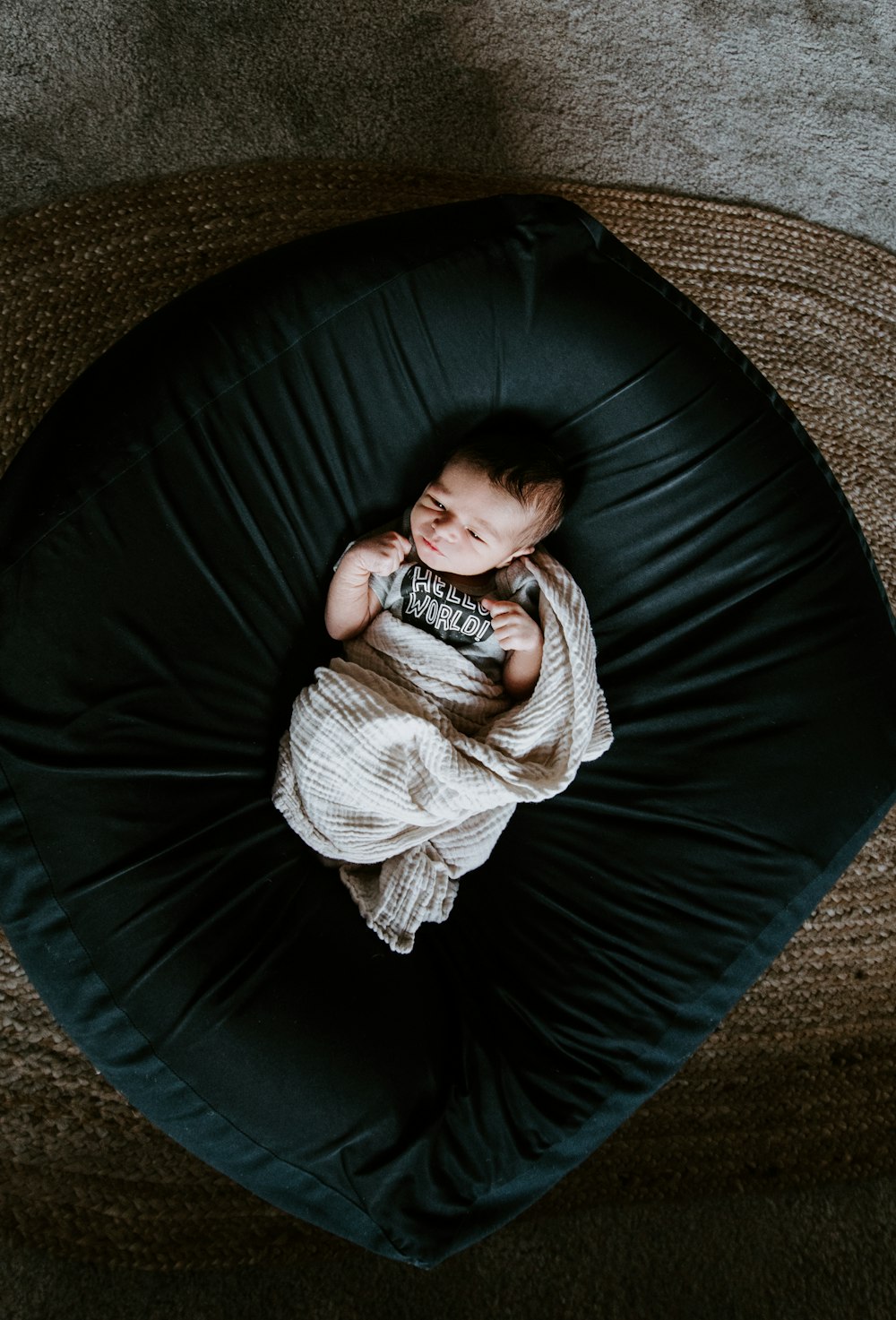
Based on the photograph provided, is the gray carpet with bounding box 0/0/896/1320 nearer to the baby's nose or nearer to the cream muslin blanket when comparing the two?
the cream muslin blanket

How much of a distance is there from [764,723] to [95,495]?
819 mm

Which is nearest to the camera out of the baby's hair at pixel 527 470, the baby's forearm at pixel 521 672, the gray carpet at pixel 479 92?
the baby's hair at pixel 527 470

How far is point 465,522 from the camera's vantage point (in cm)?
105

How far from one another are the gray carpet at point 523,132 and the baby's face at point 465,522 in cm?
76

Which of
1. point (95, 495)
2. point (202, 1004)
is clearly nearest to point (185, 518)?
point (95, 495)

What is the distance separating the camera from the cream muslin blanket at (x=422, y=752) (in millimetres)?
1058

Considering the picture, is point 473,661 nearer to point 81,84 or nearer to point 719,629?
point 719,629

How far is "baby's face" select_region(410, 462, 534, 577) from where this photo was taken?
1.04 meters

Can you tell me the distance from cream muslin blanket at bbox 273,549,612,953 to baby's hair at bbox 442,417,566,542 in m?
0.10

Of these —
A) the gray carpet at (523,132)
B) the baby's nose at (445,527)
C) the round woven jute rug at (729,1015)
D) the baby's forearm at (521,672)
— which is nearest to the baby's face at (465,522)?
the baby's nose at (445,527)

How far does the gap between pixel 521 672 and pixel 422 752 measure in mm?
171

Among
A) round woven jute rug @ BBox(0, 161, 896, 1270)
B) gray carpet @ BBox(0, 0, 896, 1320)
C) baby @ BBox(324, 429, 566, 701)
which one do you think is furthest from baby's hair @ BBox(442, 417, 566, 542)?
gray carpet @ BBox(0, 0, 896, 1320)

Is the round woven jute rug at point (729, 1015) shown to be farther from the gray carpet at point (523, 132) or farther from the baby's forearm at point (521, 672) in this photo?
the baby's forearm at point (521, 672)

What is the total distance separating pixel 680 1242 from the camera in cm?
127
